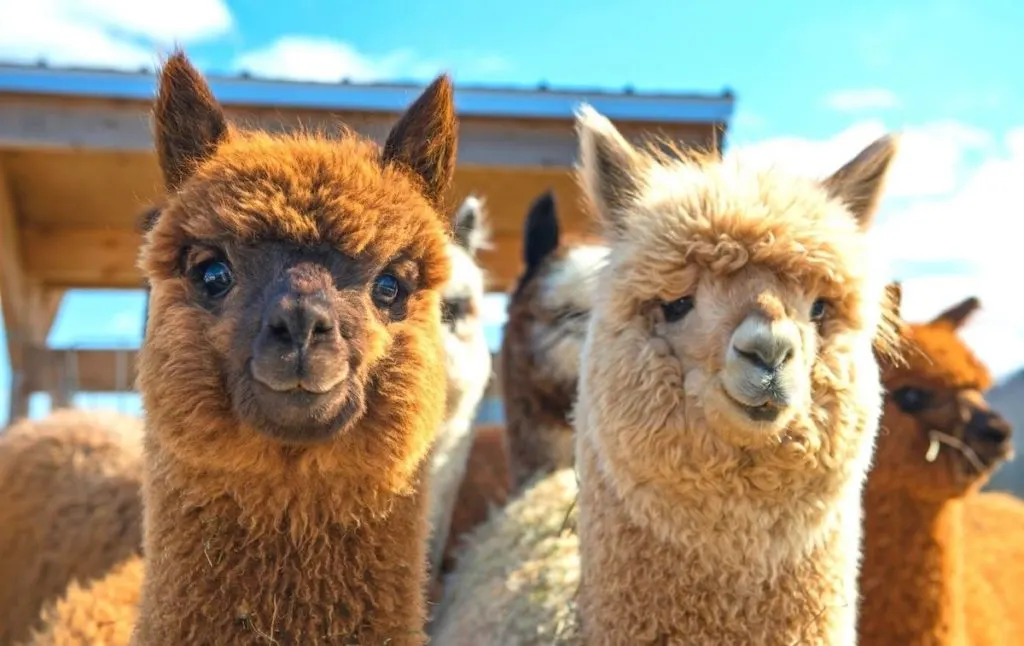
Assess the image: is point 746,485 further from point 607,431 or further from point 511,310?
point 511,310

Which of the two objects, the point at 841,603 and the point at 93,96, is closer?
the point at 841,603

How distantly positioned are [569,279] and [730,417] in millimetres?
2159

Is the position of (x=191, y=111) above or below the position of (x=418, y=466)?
above

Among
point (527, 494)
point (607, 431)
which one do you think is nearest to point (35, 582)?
point (527, 494)

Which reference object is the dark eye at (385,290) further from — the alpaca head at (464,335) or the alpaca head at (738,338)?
the alpaca head at (464,335)

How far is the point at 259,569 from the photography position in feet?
7.23

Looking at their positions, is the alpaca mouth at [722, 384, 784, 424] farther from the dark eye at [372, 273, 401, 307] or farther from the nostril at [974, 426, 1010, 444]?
the nostril at [974, 426, 1010, 444]

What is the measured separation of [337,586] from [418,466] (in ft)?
1.24

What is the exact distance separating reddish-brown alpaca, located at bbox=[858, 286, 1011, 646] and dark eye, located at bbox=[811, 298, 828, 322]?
1.11 m

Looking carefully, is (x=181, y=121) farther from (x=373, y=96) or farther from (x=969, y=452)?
(x=373, y=96)

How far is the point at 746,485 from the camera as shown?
8.46 feet

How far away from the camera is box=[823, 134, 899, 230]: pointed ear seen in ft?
9.89

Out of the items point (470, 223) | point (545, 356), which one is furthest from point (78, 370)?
point (545, 356)

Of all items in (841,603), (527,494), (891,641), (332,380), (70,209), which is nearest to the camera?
(332,380)
